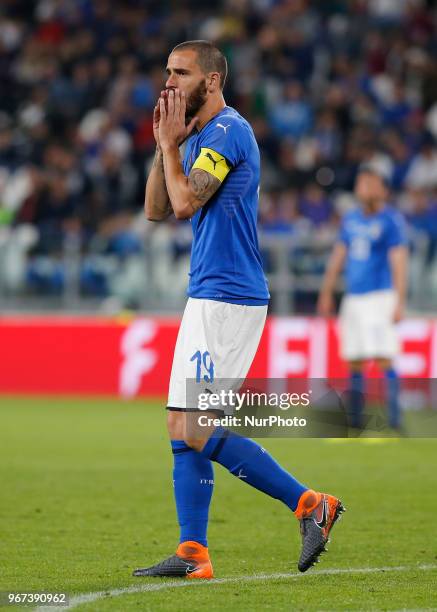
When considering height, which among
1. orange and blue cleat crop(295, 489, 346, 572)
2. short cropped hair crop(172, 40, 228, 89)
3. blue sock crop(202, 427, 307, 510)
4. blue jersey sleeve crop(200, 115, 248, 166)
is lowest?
orange and blue cleat crop(295, 489, 346, 572)

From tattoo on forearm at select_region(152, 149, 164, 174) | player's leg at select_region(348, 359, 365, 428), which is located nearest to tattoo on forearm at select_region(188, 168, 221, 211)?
tattoo on forearm at select_region(152, 149, 164, 174)

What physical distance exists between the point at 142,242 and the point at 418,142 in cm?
494

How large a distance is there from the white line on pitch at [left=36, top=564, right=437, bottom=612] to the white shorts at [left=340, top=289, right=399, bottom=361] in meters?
5.94

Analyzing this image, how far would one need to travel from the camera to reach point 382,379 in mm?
11898

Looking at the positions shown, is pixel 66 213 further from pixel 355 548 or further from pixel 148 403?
pixel 355 548

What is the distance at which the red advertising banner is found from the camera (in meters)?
14.3

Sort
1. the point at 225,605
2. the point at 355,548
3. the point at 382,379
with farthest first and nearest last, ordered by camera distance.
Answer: the point at 382,379 < the point at 355,548 < the point at 225,605

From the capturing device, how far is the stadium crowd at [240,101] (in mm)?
16875

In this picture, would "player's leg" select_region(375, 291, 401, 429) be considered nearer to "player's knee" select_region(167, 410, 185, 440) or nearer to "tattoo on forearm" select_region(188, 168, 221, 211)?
"player's knee" select_region(167, 410, 185, 440)

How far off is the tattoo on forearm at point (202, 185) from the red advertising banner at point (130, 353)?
901cm

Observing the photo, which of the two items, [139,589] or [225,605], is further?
[139,589]

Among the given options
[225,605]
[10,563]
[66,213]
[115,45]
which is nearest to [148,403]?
[66,213]

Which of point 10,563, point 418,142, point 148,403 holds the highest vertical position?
point 418,142

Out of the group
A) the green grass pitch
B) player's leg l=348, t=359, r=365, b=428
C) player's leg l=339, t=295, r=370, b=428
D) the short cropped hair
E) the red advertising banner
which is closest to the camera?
the green grass pitch
